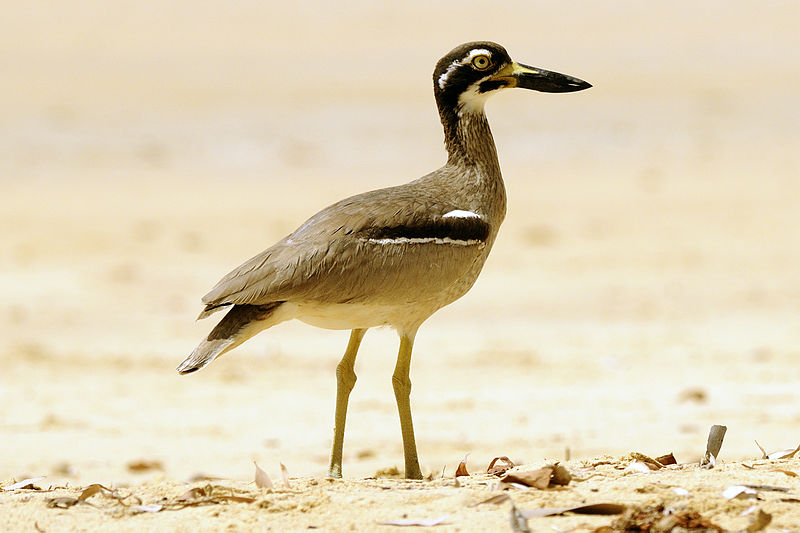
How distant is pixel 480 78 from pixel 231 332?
1.83m

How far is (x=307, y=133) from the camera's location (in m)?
21.9

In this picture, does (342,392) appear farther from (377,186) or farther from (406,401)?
(377,186)

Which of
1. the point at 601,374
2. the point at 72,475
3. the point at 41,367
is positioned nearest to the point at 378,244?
the point at 72,475

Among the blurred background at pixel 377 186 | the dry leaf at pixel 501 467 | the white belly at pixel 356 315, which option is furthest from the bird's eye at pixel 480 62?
the blurred background at pixel 377 186

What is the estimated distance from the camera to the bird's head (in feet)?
21.3

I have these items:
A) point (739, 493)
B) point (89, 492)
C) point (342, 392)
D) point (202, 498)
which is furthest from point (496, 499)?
point (342, 392)

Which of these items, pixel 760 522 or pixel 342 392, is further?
pixel 342 392

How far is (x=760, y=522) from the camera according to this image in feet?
14.4

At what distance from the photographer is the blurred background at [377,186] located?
29.2 ft

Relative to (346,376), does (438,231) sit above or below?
above

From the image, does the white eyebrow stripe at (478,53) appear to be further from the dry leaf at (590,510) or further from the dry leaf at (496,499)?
the dry leaf at (590,510)

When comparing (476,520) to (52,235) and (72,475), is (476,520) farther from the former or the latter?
(52,235)

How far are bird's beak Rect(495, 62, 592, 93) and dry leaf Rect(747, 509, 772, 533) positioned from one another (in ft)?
8.79

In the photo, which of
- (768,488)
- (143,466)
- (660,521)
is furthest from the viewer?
(143,466)
